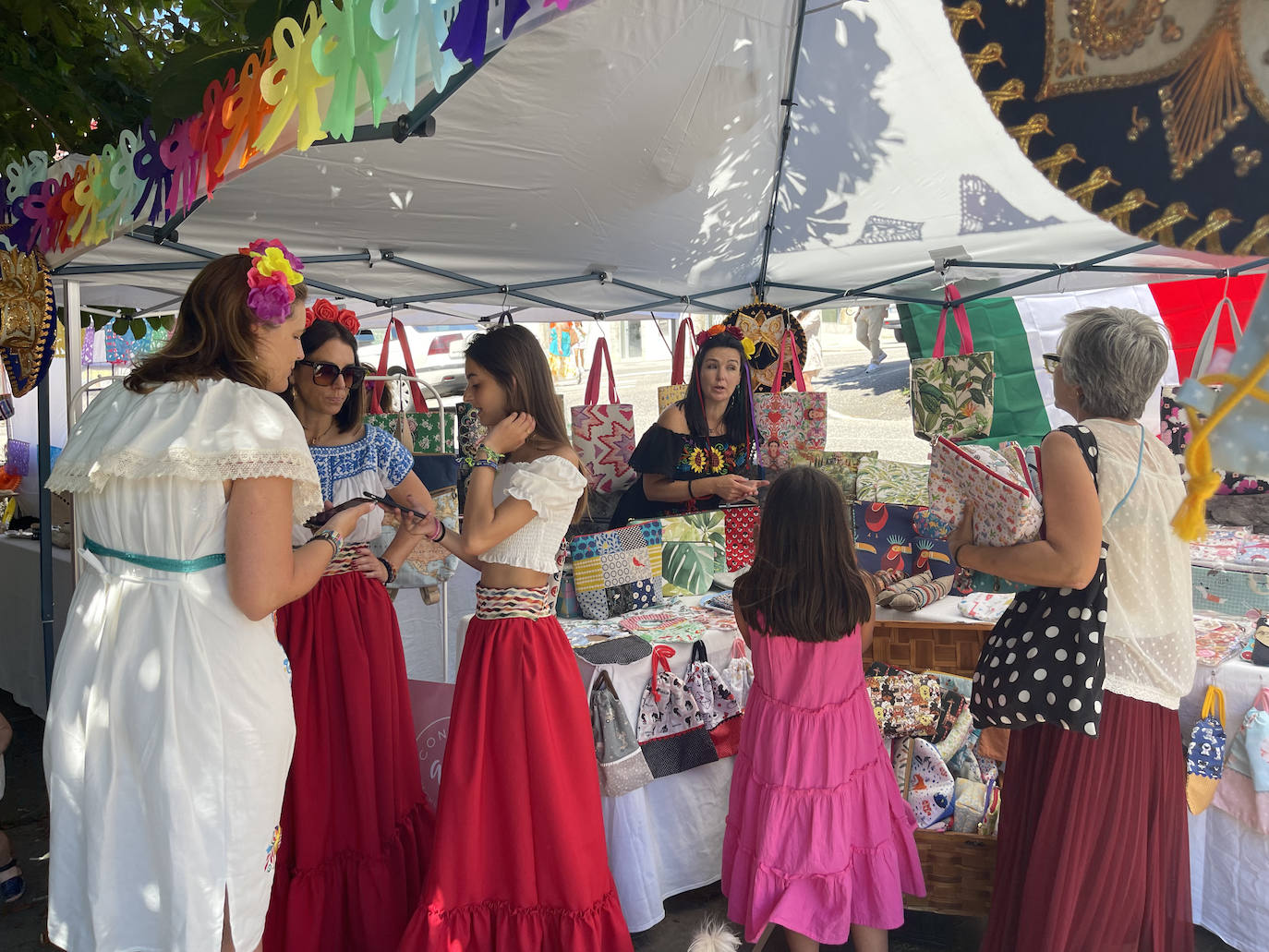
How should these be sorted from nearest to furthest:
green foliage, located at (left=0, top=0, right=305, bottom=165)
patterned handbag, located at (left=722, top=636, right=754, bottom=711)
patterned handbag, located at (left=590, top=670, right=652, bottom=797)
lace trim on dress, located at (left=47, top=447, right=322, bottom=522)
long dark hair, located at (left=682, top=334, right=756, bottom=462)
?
lace trim on dress, located at (left=47, top=447, right=322, bottom=522)
patterned handbag, located at (left=590, top=670, right=652, bottom=797)
patterned handbag, located at (left=722, top=636, right=754, bottom=711)
green foliage, located at (left=0, top=0, right=305, bottom=165)
long dark hair, located at (left=682, top=334, right=756, bottom=462)

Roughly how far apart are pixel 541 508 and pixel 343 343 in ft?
2.78

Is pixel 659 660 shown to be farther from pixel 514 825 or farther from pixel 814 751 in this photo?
pixel 514 825

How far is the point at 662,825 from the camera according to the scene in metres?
Answer: 2.86

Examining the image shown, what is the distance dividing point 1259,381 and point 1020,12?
492 mm

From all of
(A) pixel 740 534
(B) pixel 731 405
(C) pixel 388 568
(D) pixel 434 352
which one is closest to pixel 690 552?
(A) pixel 740 534

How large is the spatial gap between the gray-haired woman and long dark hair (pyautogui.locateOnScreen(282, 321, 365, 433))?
1.75m

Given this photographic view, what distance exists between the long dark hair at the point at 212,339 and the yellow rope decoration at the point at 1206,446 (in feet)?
4.90

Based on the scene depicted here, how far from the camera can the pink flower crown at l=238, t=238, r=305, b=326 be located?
1622 mm

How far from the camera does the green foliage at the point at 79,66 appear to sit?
3305 mm

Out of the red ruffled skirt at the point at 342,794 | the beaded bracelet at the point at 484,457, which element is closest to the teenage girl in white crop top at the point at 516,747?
the beaded bracelet at the point at 484,457

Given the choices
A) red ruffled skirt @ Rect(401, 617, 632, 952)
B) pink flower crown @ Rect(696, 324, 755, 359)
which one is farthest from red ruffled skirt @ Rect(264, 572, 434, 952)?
pink flower crown @ Rect(696, 324, 755, 359)

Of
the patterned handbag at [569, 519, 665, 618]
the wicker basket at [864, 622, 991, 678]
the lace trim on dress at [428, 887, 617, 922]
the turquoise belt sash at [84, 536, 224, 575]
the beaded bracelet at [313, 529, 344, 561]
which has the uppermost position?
the beaded bracelet at [313, 529, 344, 561]

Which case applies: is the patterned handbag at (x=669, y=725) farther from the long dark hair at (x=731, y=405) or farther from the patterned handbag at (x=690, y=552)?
the long dark hair at (x=731, y=405)

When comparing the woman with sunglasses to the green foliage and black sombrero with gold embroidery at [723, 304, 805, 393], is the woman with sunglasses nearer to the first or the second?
the green foliage
